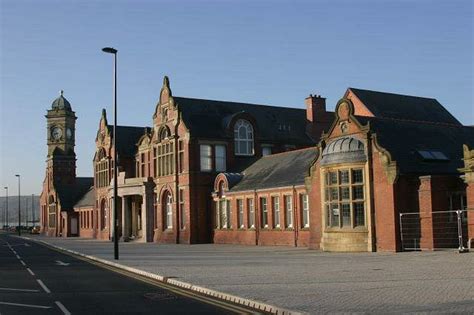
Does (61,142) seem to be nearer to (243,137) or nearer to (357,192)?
(243,137)

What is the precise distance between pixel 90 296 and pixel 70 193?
78.5m

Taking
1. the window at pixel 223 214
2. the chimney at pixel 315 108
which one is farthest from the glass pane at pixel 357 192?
the chimney at pixel 315 108

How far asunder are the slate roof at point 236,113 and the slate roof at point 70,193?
40948mm

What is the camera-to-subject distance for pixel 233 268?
23906 mm

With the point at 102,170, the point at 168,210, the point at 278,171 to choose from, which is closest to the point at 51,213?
the point at 102,170

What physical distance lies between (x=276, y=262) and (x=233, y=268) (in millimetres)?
3304

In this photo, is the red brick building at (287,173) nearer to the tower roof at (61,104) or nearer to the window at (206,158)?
the window at (206,158)

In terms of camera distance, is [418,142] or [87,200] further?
[87,200]

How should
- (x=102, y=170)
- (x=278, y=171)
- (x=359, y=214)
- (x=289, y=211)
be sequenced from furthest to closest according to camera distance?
(x=102, y=170)
(x=278, y=171)
(x=289, y=211)
(x=359, y=214)

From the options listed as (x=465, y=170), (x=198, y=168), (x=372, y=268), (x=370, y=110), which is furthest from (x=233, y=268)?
(x=370, y=110)

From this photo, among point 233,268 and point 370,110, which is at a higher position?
point 370,110

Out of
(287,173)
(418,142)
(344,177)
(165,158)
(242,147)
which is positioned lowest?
(344,177)

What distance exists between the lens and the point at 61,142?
92.7 m

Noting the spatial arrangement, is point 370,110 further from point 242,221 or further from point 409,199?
point 409,199
